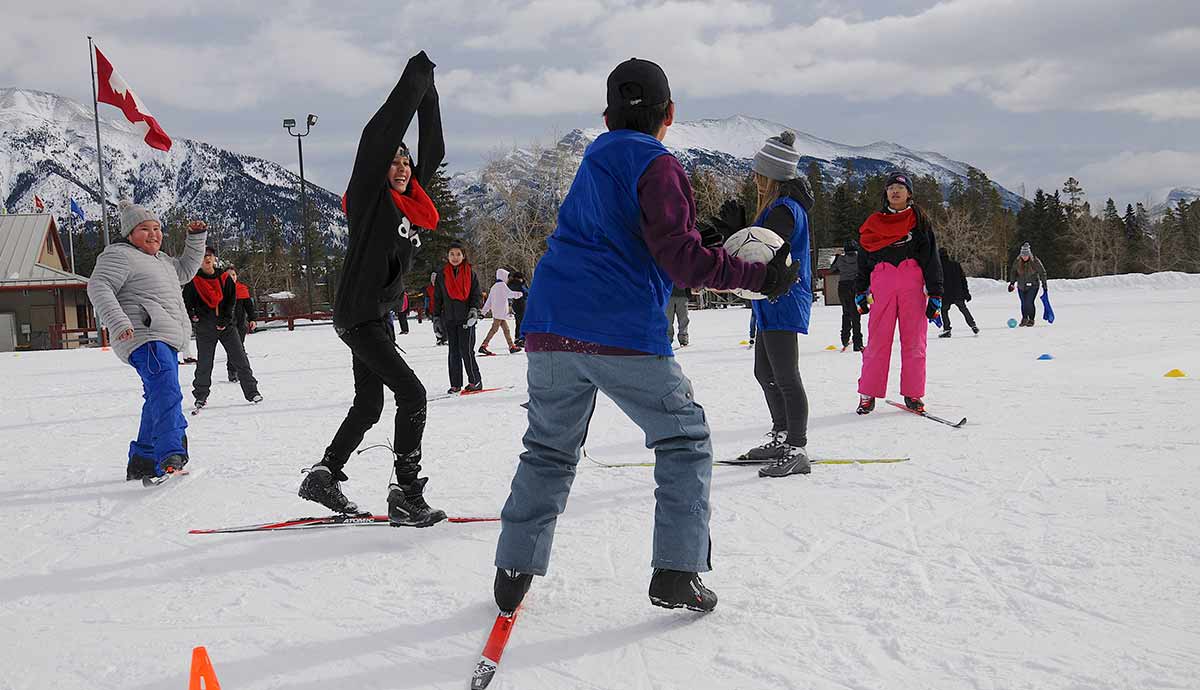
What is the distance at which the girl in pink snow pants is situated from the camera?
627 cm

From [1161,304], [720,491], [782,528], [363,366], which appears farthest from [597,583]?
[1161,304]

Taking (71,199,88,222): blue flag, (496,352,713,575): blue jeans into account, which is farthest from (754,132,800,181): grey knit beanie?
(71,199,88,222): blue flag

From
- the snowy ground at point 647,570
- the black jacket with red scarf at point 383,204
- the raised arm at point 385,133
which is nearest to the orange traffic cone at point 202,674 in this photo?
the snowy ground at point 647,570

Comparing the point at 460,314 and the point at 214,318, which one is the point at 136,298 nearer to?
the point at 214,318

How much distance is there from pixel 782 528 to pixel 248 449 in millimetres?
4394

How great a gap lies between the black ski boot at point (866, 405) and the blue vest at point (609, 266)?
4437mm

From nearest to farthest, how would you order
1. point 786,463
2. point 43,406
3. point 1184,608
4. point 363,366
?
point 1184,608 → point 363,366 → point 786,463 → point 43,406

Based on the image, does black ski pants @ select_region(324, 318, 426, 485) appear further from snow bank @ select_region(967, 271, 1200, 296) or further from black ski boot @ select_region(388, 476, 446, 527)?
snow bank @ select_region(967, 271, 1200, 296)

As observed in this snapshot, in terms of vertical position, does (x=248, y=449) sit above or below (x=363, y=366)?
below

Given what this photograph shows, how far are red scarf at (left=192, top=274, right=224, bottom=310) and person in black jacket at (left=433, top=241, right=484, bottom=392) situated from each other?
2.57 metres

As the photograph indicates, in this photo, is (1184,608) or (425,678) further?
(1184,608)

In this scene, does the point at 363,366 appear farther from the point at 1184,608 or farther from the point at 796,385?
the point at 1184,608

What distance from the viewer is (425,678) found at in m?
2.31

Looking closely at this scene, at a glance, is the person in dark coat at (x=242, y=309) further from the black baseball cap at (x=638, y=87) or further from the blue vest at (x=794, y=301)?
the black baseball cap at (x=638, y=87)
